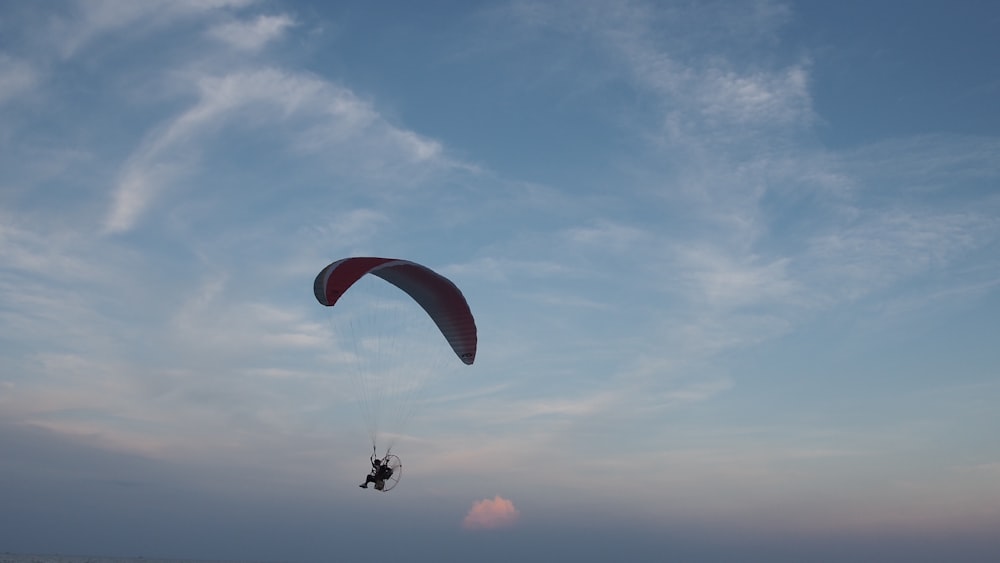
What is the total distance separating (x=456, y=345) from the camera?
3381 cm

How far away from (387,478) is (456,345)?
6.15m

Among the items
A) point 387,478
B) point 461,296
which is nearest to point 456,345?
point 461,296

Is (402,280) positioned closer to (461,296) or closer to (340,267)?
(461,296)

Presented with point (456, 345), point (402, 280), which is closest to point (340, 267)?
point (402, 280)

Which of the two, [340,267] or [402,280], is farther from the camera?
[402,280]

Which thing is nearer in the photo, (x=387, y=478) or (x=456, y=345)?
(x=387, y=478)

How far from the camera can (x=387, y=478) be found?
98.8 ft

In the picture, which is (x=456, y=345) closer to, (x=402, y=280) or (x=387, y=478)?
(x=402, y=280)

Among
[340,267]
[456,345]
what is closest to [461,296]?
[456,345]

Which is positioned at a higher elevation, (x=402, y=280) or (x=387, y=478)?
(x=402, y=280)

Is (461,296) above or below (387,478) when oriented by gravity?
above

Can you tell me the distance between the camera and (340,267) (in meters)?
28.8

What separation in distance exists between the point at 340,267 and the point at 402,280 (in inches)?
187

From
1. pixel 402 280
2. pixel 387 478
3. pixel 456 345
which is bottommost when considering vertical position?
pixel 387 478
